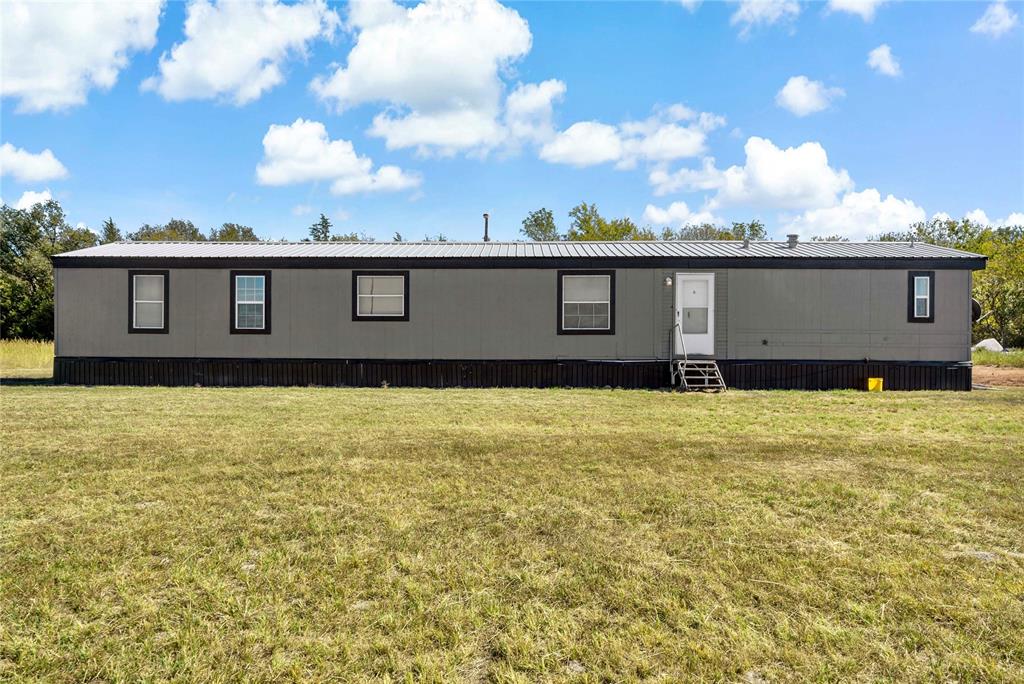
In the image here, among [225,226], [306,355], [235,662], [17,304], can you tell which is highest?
[225,226]

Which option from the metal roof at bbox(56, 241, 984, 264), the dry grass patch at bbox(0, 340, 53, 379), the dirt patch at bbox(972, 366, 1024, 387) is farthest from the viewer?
the dry grass patch at bbox(0, 340, 53, 379)

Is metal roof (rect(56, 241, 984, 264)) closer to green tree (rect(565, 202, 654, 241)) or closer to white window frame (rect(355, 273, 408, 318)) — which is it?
white window frame (rect(355, 273, 408, 318))

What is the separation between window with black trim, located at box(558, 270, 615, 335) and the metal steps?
5.05ft

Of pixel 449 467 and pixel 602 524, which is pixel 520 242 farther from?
pixel 602 524

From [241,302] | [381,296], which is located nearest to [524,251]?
[381,296]

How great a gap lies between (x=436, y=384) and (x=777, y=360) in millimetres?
7022

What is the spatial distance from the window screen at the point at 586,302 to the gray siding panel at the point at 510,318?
0.23 m

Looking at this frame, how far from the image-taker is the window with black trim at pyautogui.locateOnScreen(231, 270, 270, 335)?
13.4 meters

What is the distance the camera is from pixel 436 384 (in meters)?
13.3

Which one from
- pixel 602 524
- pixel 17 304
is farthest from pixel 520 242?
pixel 17 304

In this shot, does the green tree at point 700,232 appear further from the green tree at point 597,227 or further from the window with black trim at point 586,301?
the window with black trim at point 586,301

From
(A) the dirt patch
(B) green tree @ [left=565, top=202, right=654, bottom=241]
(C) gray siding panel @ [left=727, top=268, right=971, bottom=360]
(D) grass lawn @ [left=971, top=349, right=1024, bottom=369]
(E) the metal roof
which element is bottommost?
(A) the dirt patch

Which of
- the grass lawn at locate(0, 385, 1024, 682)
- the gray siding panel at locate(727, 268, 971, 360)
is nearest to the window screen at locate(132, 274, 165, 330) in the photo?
the grass lawn at locate(0, 385, 1024, 682)

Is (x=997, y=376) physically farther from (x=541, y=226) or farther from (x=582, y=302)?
(x=541, y=226)
